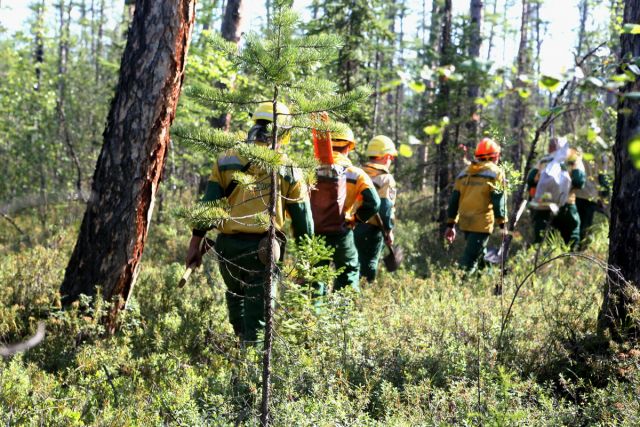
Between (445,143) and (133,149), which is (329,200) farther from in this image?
(445,143)

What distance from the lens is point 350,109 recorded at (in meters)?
3.41

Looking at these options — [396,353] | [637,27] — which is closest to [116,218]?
[396,353]

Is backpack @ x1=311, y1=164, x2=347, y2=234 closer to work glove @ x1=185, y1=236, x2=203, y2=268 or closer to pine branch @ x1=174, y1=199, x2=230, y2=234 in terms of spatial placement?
work glove @ x1=185, y1=236, x2=203, y2=268

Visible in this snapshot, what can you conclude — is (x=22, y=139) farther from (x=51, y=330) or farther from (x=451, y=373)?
(x=451, y=373)

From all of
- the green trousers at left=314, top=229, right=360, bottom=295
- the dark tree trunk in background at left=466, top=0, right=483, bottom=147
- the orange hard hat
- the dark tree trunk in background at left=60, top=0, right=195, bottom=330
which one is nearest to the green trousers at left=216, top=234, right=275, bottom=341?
the dark tree trunk in background at left=60, top=0, right=195, bottom=330

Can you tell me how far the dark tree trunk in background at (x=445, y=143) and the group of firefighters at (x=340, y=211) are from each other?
249cm

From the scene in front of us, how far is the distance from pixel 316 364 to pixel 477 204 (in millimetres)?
4785

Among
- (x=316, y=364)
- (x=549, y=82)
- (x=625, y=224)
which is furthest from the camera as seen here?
(x=625, y=224)

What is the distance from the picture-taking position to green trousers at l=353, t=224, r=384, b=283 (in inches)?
316

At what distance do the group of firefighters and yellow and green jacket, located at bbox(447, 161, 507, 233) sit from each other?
0.6 inches

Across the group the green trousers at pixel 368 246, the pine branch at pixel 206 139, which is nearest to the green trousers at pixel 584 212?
the green trousers at pixel 368 246

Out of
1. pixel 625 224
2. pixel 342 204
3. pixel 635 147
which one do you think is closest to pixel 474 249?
pixel 342 204

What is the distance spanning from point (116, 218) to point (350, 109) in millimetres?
2918

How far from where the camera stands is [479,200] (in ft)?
28.4
